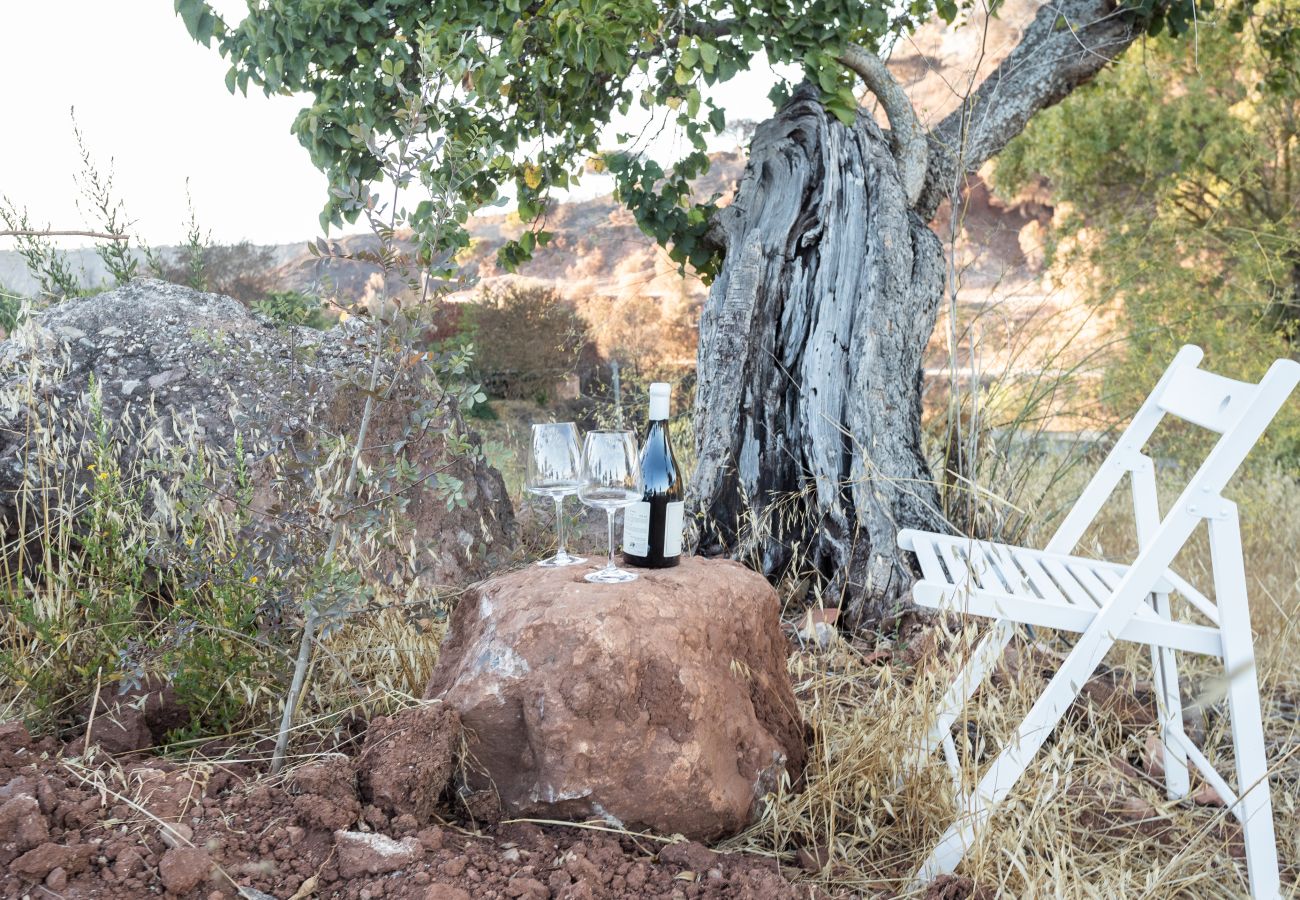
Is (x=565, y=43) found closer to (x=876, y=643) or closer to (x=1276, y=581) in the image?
(x=876, y=643)

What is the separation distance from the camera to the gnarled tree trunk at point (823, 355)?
342 cm

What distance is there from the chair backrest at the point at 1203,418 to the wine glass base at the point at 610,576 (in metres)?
1.11

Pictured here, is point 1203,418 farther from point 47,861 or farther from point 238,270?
point 238,270

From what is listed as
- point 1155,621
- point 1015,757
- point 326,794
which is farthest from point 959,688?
point 326,794

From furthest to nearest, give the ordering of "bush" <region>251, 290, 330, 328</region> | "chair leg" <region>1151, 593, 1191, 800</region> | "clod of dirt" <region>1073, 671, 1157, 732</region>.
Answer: "bush" <region>251, 290, 330, 328</region>
"clod of dirt" <region>1073, 671, 1157, 732</region>
"chair leg" <region>1151, 593, 1191, 800</region>

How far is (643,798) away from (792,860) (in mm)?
370

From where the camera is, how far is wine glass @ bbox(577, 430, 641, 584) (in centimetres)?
212

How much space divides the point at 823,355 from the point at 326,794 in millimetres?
2316

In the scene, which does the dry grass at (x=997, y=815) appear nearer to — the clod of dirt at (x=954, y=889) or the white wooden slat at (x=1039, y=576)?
the clod of dirt at (x=954, y=889)

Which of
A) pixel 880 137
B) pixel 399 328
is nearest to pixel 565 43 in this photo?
pixel 880 137

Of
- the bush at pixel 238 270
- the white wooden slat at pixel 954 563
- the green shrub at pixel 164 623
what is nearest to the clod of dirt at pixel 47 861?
the green shrub at pixel 164 623

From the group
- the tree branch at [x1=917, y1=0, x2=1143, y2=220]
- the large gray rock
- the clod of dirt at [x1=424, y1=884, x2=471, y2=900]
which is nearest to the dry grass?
the clod of dirt at [x1=424, y1=884, x2=471, y2=900]

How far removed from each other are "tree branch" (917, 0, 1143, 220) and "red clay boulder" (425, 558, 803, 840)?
9.94 feet

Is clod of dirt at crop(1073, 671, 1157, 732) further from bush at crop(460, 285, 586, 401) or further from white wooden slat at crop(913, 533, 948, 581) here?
bush at crop(460, 285, 586, 401)
